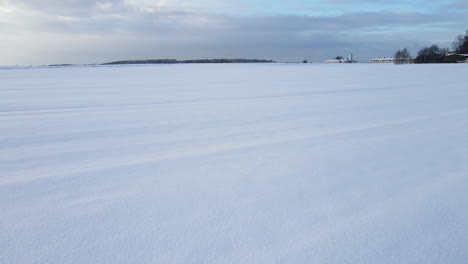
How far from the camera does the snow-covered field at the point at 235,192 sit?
152 cm

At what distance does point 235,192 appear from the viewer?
211 centimetres

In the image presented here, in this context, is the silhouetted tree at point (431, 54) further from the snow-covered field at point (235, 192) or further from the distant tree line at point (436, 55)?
the snow-covered field at point (235, 192)

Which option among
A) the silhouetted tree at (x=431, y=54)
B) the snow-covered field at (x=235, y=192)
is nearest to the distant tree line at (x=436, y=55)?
the silhouetted tree at (x=431, y=54)

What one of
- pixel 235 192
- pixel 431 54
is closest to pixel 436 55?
pixel 431 54

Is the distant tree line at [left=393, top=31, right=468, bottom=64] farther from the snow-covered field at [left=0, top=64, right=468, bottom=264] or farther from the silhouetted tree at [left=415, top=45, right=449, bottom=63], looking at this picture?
the snow-covered field at [left=0, top=64, right=468, bottom=264]

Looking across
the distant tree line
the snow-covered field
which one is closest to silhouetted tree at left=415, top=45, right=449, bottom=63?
the distant tree line

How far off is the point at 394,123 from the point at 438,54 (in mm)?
48893

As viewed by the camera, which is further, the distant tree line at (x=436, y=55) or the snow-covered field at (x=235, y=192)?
the distant tree line at (x=436, y=55)

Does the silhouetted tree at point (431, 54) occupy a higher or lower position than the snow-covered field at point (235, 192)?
higher

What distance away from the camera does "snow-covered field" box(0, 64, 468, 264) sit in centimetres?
152

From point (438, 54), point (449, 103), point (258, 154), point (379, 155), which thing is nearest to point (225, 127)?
point (258, 154)

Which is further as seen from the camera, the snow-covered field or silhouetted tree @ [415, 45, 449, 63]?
silhouetted tree @ [415, 45, 449, 63]

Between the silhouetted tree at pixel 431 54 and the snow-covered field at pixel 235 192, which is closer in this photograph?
the snow-covered field at pixel 235 192

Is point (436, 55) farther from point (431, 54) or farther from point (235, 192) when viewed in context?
point (235, 192)
